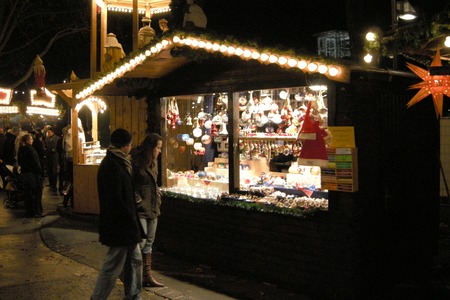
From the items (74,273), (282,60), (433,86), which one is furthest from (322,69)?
(74,273)

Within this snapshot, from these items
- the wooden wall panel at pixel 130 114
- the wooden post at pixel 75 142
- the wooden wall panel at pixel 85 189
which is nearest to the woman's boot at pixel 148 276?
the wooden wall panel at pixel 130 114

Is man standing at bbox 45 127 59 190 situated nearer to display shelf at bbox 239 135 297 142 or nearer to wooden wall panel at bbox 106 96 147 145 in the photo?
wooden wall panel at bbox 106 96 147 145

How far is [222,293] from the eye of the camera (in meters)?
6.16

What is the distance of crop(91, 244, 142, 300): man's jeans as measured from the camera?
5094 mm

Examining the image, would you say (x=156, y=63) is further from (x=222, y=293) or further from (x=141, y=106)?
(x=222, y=293)

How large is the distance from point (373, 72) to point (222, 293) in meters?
3.26

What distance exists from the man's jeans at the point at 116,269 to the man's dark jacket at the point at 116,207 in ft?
0.52

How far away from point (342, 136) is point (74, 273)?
14.2ft

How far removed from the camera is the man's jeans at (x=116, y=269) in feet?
16.7

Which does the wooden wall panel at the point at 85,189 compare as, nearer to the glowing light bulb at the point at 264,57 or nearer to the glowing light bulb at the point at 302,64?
the glowing light bulb at the point at 264,57

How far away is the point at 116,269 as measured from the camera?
513 cm

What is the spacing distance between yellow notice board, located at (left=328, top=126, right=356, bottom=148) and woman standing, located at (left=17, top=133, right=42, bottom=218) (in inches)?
325

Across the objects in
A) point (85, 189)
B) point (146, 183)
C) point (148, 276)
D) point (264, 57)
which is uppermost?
point (264, 57)

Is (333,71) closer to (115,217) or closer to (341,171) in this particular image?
(341,171)
